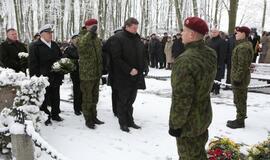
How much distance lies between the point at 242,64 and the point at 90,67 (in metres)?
2.76

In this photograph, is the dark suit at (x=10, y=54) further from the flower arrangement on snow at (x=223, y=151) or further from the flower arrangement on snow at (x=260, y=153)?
the flower arrangement on snow at (x=260, y=153)

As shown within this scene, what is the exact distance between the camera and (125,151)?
6.41 metres

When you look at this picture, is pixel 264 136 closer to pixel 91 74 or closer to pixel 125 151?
pixel 125 151

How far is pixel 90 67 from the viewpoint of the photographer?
7.39 m

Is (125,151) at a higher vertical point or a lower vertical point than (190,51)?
lower

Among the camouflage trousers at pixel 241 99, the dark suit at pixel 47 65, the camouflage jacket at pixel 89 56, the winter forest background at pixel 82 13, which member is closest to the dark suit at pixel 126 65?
the camouflage jacket at pixel 89 56

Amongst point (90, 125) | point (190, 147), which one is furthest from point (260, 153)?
point (90, 125)

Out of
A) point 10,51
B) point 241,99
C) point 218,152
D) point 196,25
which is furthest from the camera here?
point 10,51

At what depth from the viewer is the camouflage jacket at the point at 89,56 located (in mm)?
7375

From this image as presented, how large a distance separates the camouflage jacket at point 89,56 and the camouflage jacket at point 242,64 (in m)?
2.54

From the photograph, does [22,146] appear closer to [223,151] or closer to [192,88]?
[192,88]

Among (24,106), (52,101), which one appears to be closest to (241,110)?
(52,101)

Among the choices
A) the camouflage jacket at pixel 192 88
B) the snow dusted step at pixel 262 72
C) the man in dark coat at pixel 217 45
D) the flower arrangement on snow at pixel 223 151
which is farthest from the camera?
the snow dusted step at pixel 262 72

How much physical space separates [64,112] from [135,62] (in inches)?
89.0
